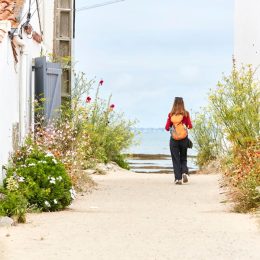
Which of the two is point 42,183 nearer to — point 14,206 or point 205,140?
point 14,206

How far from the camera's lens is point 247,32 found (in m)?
22.5

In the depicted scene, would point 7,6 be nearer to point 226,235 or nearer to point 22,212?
point 22,212

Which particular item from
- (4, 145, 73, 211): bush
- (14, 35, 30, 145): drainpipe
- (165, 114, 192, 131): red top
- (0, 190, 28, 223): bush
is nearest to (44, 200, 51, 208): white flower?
(4, 145, 73, 211): bush

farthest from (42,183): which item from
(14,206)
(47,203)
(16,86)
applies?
(16,86)

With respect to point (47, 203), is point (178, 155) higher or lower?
higher

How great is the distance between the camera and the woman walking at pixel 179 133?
60.3ft

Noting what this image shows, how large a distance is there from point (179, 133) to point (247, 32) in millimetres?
5270

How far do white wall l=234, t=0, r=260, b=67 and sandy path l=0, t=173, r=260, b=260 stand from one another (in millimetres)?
7420

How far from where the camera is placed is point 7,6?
1554 centimetres

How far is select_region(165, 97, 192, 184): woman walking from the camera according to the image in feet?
60.3

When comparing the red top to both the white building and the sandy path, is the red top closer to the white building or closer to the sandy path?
the white building

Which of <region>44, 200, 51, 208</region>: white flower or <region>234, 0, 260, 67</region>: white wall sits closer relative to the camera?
<region>44, 200, 51, 208</region>: white flower

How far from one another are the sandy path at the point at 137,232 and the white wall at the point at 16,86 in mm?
1700

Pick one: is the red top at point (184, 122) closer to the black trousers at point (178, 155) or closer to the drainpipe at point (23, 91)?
the black trousers at point (178, 155)
